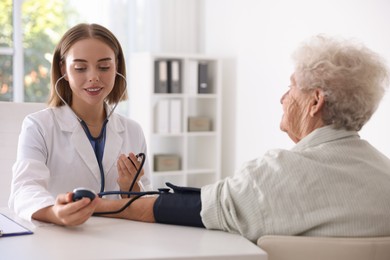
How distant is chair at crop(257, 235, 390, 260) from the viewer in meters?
1.17

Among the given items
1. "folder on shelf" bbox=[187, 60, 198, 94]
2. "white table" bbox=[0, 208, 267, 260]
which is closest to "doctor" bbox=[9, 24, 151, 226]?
"white table" bbox=[0, 208, 267, 260]

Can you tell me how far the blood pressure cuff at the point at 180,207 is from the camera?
134 cm

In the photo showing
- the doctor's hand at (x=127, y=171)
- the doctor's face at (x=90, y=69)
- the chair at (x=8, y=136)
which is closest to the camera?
the doctor's hand at (x=127, y=171)

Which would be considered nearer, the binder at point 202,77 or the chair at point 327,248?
the chair at point 327,248

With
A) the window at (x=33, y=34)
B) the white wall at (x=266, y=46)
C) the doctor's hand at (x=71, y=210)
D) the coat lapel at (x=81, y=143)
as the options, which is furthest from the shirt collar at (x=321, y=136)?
the window at (x=33, y=34)

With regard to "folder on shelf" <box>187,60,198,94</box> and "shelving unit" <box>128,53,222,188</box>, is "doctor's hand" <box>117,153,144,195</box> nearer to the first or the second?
"shelving unit" <box>128,53,222,188</box>

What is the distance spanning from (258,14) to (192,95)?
908mm

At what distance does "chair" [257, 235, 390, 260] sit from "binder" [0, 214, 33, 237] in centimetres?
55

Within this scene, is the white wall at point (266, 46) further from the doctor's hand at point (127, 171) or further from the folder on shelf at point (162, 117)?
the doctor's hand at point (127, 171)

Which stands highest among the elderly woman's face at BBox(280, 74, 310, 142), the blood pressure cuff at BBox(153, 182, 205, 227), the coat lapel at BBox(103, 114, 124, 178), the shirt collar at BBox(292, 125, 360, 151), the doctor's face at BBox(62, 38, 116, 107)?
the doctor's face at BBox(62, 38, 116, 107)

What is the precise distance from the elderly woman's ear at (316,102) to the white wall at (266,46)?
1.90m

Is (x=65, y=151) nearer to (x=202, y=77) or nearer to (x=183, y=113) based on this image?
(x=183, y=113)

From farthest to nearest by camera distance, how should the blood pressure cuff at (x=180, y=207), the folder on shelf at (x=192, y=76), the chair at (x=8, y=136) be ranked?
the folder on shelf at (x=192, y=76) → the chair at (x=8, y=136) → the blood pressure cuff at (x=180, y=207)

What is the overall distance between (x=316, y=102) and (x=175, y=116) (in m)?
3.54
